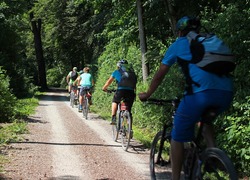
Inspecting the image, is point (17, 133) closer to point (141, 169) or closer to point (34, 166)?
point (34, 166)

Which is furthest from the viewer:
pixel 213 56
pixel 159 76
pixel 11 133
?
pixel 11 133

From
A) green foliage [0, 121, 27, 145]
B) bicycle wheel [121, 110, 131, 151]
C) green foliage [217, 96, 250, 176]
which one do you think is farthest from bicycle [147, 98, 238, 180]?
green foliage [0, 121, 27, 145]

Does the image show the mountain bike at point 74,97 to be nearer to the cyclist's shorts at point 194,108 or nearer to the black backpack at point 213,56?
the cyclist's shorts at point 194,108

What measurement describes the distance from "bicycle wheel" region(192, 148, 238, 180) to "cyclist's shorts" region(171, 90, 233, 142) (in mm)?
312

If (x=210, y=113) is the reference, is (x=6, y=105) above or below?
below

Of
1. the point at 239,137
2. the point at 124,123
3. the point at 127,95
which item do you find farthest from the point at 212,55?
the point at 124,123

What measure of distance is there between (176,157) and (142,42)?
940cm

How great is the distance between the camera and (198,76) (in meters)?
3.66

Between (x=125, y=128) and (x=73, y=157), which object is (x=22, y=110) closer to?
(x=125, y=128)

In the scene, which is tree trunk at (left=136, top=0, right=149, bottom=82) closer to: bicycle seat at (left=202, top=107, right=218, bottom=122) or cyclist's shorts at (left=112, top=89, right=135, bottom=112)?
cyclist's shorts at (left=112, top=89, right=135, bottom=112)

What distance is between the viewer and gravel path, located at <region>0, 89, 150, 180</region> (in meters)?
6.28

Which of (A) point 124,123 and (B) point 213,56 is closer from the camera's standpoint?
(B) point 213,56

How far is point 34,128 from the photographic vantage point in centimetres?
1162

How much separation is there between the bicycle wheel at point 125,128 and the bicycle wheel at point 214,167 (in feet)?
14.4
